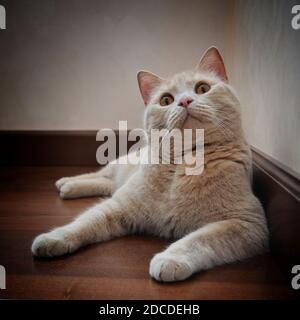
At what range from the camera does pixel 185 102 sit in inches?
35.5

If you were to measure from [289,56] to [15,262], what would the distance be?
32.8 inches

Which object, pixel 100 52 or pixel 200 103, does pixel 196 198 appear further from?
pixel 100 52

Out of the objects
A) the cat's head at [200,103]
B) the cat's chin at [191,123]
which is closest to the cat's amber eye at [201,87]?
the cat's head at [200,103]

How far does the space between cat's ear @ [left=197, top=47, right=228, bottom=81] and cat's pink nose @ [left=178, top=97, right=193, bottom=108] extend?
0.21m

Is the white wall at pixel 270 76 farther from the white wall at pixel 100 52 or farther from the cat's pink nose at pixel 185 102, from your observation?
the cat's pink nose at pixel 185 102

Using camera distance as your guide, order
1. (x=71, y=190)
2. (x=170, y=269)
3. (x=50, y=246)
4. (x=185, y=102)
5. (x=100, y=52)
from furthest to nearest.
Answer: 1. (x=100, y=52)
2. (x=71, y=190)
3. (x=185, y=102)
4. (x=50, y=246)
5. (x=170, y=269)

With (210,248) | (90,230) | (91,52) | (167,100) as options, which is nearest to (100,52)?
(91,52)

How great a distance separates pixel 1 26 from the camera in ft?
5.55

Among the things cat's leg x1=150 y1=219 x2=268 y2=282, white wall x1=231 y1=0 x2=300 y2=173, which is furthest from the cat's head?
cat's leg x1=150 y1=219 x2=268 y2=282

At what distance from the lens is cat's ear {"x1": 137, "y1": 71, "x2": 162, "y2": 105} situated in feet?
3.68

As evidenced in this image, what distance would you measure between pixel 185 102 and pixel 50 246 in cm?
51

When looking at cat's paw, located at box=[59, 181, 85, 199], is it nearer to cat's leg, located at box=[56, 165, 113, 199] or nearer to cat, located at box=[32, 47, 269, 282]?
cat's leg, located at box=[56, 165, 113, 199]

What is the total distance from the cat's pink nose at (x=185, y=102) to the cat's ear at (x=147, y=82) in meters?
0.24

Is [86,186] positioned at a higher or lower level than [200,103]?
lower
